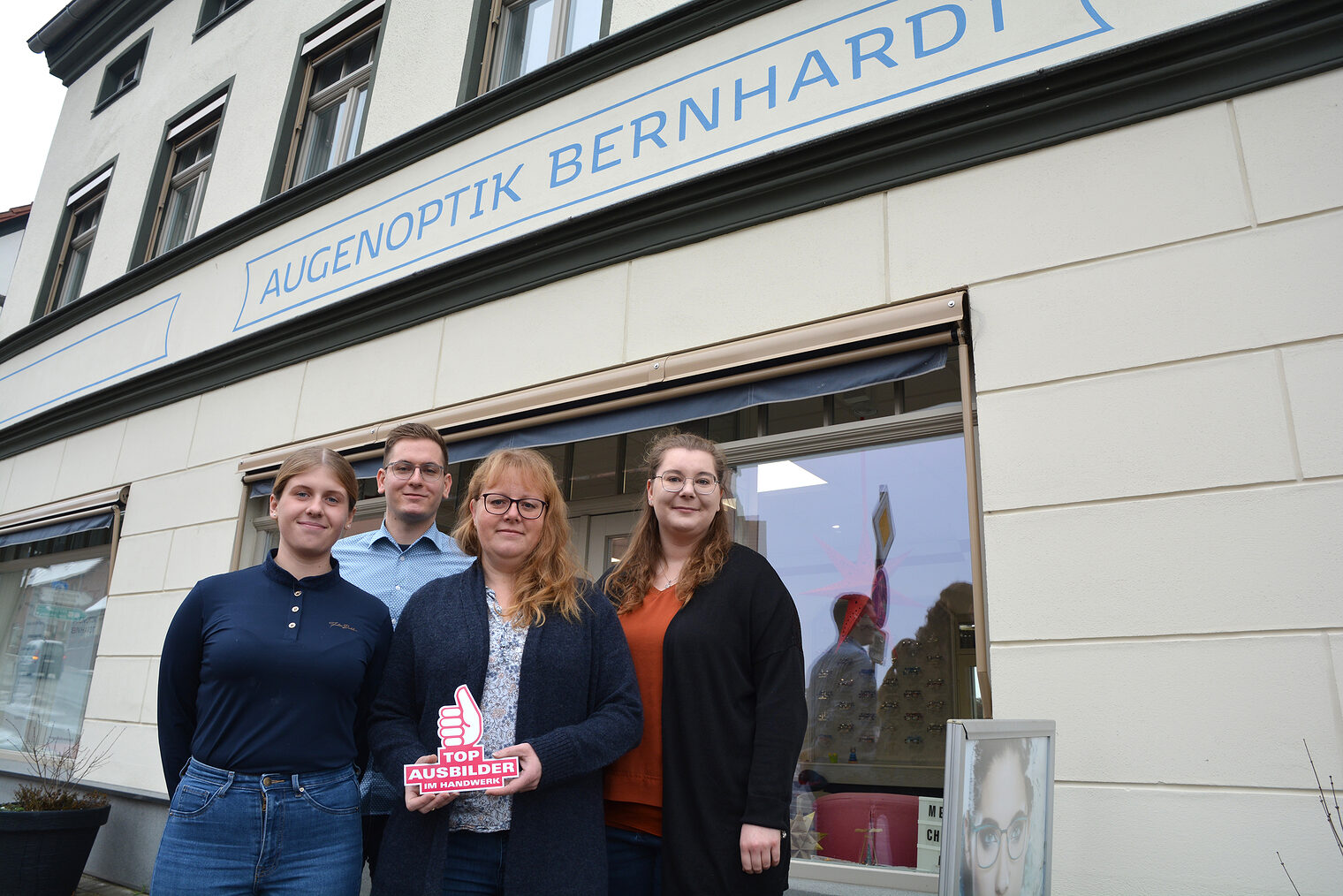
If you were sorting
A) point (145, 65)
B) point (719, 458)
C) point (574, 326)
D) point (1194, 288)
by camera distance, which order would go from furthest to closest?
point (145, 65) < point (574, 326) < point (1194, 288) < point (719, 458)

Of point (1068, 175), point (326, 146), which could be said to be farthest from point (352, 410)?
point (1068, 175)

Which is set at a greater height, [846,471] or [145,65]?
[145,65]

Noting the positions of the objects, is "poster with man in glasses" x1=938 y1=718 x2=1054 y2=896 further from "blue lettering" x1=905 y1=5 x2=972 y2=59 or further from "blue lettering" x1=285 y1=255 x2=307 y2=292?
"blue lettering" x1=285 y1=255 x2=307 y2=292

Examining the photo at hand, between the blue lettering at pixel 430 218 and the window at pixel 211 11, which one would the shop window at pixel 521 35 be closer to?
the blue lettering at pixel 430 218

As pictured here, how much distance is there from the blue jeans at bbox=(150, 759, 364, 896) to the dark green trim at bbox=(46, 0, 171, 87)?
981cm

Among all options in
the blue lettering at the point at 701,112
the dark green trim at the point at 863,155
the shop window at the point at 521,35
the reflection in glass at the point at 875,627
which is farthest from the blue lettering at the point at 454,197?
the reflection in glass at the point at 875,627

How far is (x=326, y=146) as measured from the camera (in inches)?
274

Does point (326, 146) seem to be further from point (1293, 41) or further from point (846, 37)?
point (1293, 41)

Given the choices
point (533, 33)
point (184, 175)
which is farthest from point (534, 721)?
point (184, 175)

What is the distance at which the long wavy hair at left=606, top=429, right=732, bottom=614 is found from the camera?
7.47 ft

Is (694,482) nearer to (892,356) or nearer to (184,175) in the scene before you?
(892,356)

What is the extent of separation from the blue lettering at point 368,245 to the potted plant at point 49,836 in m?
3.61

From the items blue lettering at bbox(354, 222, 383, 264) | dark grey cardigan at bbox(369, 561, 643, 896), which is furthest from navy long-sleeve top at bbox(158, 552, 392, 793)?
blue lettering at bbox(354, 222, 383, 264)

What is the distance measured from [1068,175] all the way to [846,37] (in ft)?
4.14
